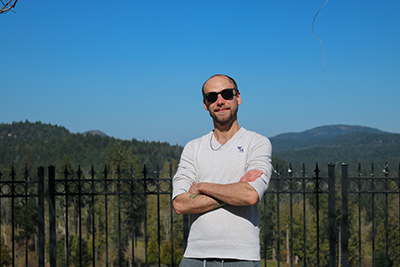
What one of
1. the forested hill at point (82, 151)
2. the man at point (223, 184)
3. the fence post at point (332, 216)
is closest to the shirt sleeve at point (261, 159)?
the man at point (223, 184)

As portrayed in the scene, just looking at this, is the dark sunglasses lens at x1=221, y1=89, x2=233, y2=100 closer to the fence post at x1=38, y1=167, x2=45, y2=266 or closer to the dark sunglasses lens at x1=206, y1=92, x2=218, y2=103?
the dark sunglasses lens at x1=206, y1=92, x2=218, y2=103

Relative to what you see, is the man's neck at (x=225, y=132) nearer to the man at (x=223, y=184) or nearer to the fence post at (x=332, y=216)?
the man at (x=223, y=184)

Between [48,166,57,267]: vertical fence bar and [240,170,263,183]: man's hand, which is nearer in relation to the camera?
[240,170,263,183]: man's hand

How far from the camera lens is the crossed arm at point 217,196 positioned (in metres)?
2.75

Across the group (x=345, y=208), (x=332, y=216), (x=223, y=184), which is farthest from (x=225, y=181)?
(x=345, y=208)

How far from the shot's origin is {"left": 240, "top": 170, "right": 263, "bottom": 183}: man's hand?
2.84 meters

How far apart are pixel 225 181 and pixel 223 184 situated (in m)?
0.07

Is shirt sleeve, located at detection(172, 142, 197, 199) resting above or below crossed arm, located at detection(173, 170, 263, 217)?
above

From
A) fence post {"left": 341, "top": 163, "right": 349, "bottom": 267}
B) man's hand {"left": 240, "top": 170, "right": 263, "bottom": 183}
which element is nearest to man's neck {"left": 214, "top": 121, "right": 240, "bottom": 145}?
man's hand {"left": 240, "top": 170, "right": 263, "bottom": 183}

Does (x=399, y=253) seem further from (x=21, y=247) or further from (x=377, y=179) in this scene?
(x=21, y=247)

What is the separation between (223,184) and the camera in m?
2.86

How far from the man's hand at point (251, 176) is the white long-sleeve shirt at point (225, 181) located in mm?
30

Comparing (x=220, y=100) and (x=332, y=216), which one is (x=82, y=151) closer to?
(x=332, y=216)

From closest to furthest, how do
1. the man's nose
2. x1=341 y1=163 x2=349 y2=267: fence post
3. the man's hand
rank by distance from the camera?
the man's hand → the man's nose → x1=341 y1=163 x2=349 y2=267: fence post
